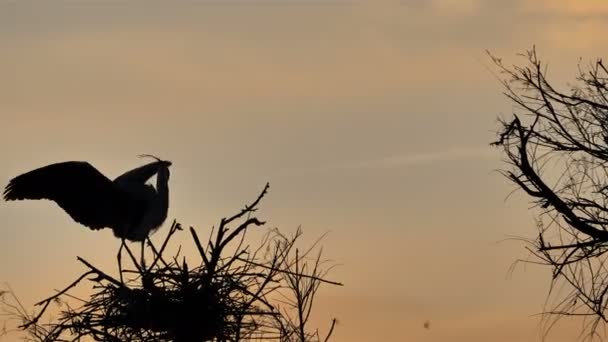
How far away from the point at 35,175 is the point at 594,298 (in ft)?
24.5

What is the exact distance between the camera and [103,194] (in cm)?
1471

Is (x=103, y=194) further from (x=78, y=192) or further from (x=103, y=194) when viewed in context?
(x=78, y=192)

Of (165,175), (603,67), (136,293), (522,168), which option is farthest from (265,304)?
(165,175)

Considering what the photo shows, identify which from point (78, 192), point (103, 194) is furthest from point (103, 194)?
point (78, 192)

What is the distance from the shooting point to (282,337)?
976cm

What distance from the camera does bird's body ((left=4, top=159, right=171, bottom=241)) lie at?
46.1 ft

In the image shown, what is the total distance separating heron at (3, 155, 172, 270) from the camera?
14.0 meters

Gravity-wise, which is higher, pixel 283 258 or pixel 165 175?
pixel 165 175

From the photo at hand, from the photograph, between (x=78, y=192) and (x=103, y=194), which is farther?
(x=103, y=194)

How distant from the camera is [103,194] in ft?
48.3

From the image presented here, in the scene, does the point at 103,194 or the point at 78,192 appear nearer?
the point at 78,192

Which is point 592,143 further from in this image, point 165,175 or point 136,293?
point 165,175

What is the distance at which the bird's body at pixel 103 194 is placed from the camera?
1405cm

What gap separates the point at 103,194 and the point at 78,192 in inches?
14.5
